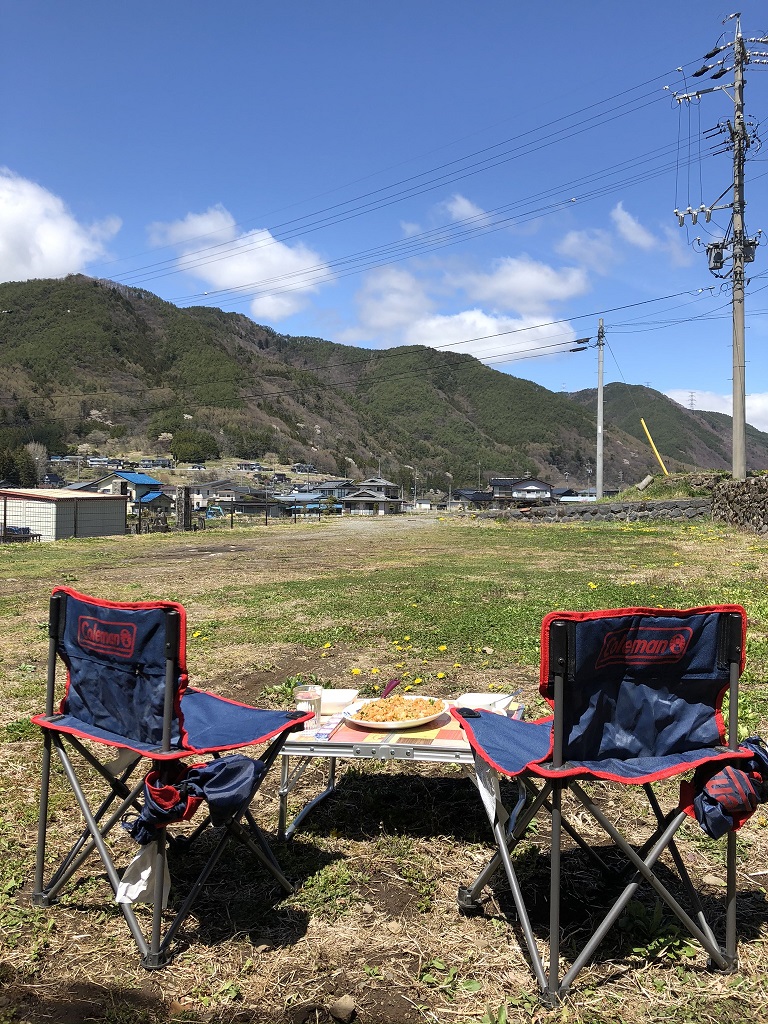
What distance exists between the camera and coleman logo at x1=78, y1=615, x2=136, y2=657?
8.45 feet

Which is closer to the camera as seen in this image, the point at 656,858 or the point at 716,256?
the point at 656,858

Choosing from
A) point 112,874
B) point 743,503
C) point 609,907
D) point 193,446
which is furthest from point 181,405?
point 609,907

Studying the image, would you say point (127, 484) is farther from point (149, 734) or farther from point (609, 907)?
point (609, 907)

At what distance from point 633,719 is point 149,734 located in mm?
1670

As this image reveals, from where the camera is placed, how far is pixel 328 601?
990cm

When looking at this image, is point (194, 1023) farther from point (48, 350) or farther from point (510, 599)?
point (48, 350)

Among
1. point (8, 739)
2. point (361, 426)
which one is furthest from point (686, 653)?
point (361, 426)

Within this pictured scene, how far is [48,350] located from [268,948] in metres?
169

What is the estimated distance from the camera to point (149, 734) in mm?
2580

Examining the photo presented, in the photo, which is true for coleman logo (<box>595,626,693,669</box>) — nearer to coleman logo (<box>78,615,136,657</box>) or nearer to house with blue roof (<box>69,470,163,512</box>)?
coleman logo (<box>78,615,136,657</box>)

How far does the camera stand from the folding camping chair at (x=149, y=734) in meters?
2.43

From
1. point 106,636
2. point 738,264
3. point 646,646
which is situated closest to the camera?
point 646,646

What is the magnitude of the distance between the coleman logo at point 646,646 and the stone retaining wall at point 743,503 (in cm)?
2042

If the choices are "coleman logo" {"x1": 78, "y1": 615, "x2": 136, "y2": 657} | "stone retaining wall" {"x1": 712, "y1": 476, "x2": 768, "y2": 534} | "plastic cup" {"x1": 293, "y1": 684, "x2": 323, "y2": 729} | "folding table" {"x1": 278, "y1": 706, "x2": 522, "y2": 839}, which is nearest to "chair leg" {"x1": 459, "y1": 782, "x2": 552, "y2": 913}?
"folding table" {"x1": 278, "y1": 706, "x2": 522, "y2": 839}
